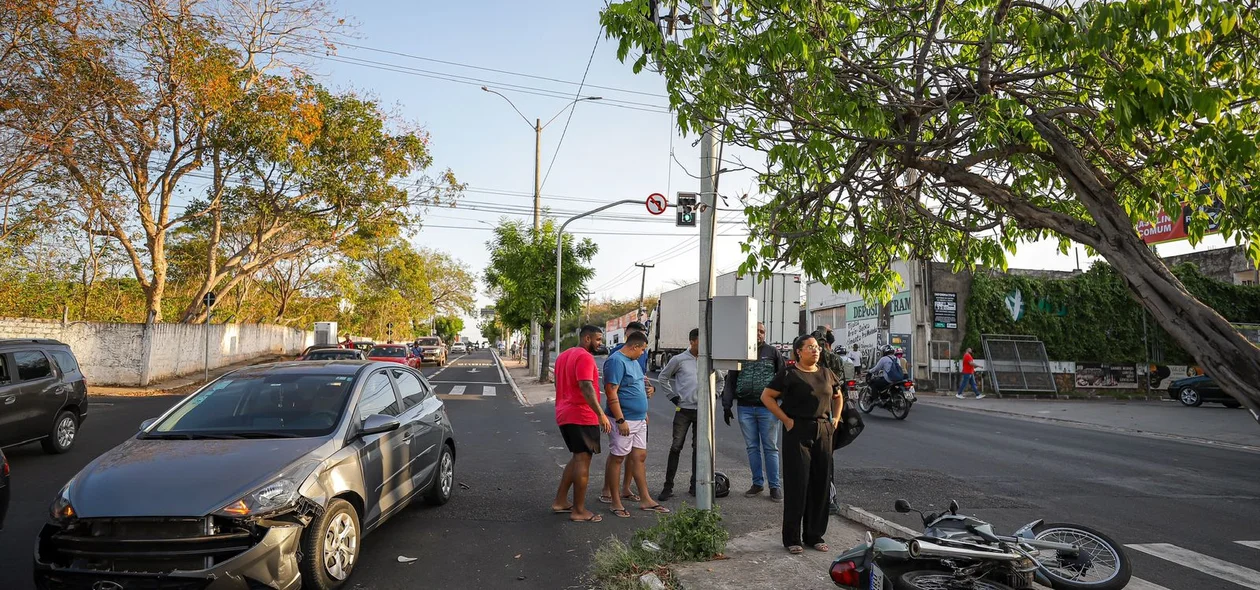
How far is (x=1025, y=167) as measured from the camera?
21.5ft

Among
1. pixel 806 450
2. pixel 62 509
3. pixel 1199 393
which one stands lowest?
pixel 1199 393

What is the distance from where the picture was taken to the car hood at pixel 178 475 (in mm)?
4215

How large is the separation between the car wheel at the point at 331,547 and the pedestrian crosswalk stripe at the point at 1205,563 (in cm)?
615

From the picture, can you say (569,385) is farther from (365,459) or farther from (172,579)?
(172,579)

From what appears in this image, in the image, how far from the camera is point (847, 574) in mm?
4199

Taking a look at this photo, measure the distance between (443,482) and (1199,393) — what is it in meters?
24.2

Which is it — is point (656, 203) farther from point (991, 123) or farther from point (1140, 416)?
point (1140, 416)

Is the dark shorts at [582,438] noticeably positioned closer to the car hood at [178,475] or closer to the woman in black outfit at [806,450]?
the woman in black outfit at [806,450]

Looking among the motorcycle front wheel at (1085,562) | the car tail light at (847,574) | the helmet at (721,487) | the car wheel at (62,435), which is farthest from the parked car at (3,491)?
the motorcycle front wheel at (1085,562)

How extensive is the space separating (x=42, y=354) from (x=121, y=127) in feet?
40.1

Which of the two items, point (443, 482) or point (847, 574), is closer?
point (847, 574)

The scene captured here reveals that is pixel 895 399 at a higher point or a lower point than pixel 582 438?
lower

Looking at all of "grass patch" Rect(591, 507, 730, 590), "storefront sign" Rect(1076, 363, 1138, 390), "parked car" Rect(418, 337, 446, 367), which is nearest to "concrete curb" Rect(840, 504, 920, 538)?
"grass patch" Rect(591, 507, 730, 590)

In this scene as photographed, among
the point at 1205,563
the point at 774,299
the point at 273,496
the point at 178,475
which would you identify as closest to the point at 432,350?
the point at 774,299
